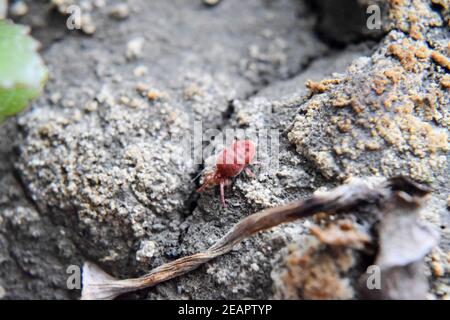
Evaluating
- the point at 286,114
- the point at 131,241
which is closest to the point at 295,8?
the point at 286,114

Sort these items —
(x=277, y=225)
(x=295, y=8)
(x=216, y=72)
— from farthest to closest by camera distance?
(x=295, y=8), (x=216, y=72), (x=277, y=225)

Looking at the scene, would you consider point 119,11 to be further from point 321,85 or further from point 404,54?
point 404,54

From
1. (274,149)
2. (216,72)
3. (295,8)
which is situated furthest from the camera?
(295,8)

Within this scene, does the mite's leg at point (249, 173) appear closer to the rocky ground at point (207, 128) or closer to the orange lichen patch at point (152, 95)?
the rocky ground at point (207, 128)

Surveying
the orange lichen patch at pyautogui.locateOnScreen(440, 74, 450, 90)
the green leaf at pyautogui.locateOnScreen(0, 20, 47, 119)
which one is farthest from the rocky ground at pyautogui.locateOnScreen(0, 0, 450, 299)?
the green leaf at pyautogui.locateOnScreen(0, 20, 47, 119)

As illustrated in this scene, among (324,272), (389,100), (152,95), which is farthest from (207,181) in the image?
(389,100)

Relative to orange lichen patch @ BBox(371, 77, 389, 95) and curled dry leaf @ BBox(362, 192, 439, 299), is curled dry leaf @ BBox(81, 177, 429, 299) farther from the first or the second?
orange lichen patch @ BBox(371, 77, 389, 95)
